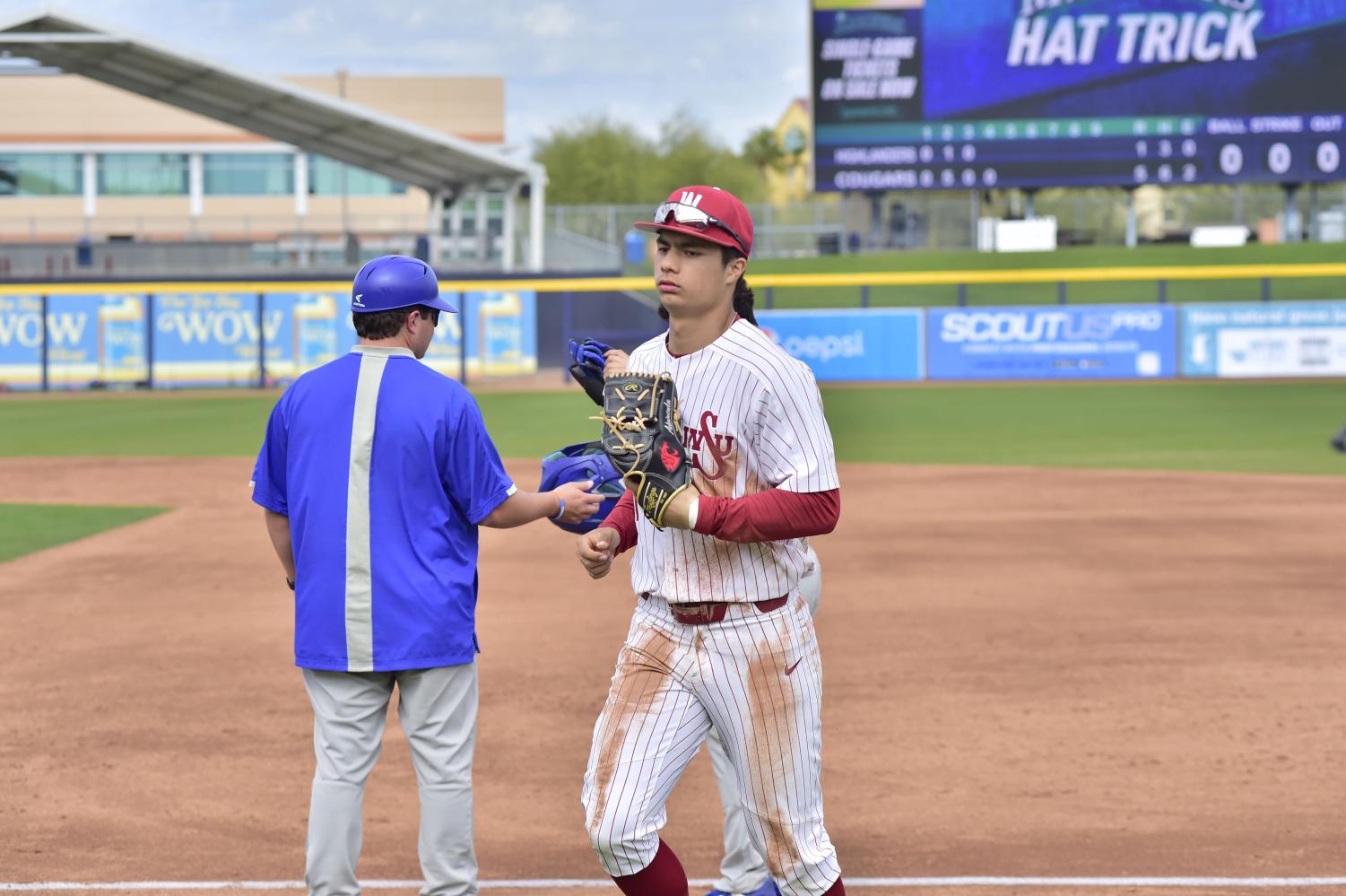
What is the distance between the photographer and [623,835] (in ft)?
11.8

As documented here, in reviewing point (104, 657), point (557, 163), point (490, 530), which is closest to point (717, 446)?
point (104, 657)

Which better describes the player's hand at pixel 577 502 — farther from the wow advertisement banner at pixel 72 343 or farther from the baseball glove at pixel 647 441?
the wow advertisement banner at pixel 72 343

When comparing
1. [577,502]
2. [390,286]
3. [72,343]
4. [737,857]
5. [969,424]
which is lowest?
[737,857]

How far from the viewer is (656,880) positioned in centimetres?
369

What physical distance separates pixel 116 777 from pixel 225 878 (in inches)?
58.8

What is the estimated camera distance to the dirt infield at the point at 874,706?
17.3ft

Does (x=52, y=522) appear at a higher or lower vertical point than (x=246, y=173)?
lower

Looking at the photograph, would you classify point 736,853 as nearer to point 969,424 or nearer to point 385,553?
point 385,553

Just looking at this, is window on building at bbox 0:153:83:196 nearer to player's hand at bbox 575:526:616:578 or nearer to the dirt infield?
the dirt infield

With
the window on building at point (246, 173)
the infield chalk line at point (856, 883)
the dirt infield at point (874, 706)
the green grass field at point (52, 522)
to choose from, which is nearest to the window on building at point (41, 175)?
the window on building at point (246, 173)

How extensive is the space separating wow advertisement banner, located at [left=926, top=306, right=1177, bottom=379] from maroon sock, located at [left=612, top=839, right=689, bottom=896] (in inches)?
1024

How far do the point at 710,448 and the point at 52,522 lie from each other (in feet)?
37.4

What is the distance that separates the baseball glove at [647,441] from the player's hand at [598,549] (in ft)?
0.91

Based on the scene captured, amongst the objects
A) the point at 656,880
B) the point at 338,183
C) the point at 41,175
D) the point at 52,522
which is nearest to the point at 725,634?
the point at 656,880
